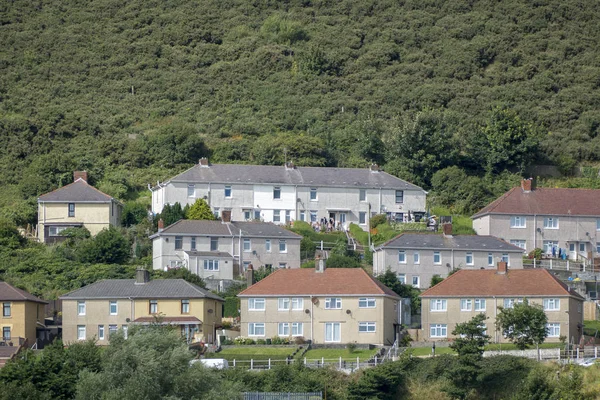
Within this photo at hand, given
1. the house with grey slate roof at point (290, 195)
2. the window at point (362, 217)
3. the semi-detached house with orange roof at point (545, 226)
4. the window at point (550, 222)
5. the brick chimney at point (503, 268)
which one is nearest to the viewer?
the brick chimney at point (503, 268)

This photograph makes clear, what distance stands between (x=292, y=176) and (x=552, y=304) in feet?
89.6

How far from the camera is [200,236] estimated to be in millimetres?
95750

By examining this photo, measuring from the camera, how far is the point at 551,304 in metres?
84.8

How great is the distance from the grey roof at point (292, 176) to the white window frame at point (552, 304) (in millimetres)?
23350

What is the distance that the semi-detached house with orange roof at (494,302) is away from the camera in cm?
8444

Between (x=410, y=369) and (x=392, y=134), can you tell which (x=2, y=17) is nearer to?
(x=392, y=134)

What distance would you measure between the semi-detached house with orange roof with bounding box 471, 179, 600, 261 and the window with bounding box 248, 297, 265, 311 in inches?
849

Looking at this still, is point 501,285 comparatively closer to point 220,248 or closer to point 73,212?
point 220,248

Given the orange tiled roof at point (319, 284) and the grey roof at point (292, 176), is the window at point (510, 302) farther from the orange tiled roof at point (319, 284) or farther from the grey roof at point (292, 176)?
the grey roof at point (292, 176)

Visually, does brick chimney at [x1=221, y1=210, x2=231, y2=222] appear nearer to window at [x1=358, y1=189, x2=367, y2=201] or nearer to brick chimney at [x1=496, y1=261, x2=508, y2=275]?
window at [x1=358, y1=189, x2=367, y2=201]

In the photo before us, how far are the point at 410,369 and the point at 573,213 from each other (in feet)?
98.1

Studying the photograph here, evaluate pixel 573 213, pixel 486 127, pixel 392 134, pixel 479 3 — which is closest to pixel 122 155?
pixel 392 134

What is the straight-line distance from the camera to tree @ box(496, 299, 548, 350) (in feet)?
262

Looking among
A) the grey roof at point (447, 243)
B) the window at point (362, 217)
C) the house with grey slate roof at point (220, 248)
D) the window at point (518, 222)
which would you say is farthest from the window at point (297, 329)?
the window at point (518, 222)
